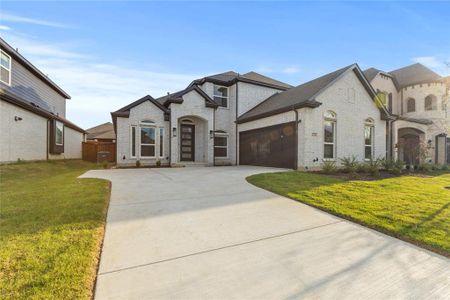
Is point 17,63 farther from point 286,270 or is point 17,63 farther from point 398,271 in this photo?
point 398,271

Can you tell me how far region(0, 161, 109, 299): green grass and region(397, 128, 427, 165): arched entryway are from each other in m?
19.1

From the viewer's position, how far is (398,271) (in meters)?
2.84

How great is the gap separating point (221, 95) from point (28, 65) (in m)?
12.8

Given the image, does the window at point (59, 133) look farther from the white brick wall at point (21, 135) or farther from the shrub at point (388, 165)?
the shrub at point (388, 165)

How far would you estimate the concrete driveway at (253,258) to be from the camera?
7.89 ft

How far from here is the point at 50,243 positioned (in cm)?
315

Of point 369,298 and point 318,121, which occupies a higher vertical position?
point 318,121

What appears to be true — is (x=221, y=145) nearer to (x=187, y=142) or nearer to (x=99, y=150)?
(x=187, y=142)

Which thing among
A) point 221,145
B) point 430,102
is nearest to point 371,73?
point 430,102

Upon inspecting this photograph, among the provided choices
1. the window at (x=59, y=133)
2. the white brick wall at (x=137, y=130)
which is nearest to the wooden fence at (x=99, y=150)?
the window at (x=59, y=133)

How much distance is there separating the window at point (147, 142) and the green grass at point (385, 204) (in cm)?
815

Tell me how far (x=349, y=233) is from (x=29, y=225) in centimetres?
529

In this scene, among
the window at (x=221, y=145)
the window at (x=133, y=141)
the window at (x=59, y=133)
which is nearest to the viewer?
the window at (x=133, y=141)

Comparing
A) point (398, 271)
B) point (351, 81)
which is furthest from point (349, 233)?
point (351, 81)
